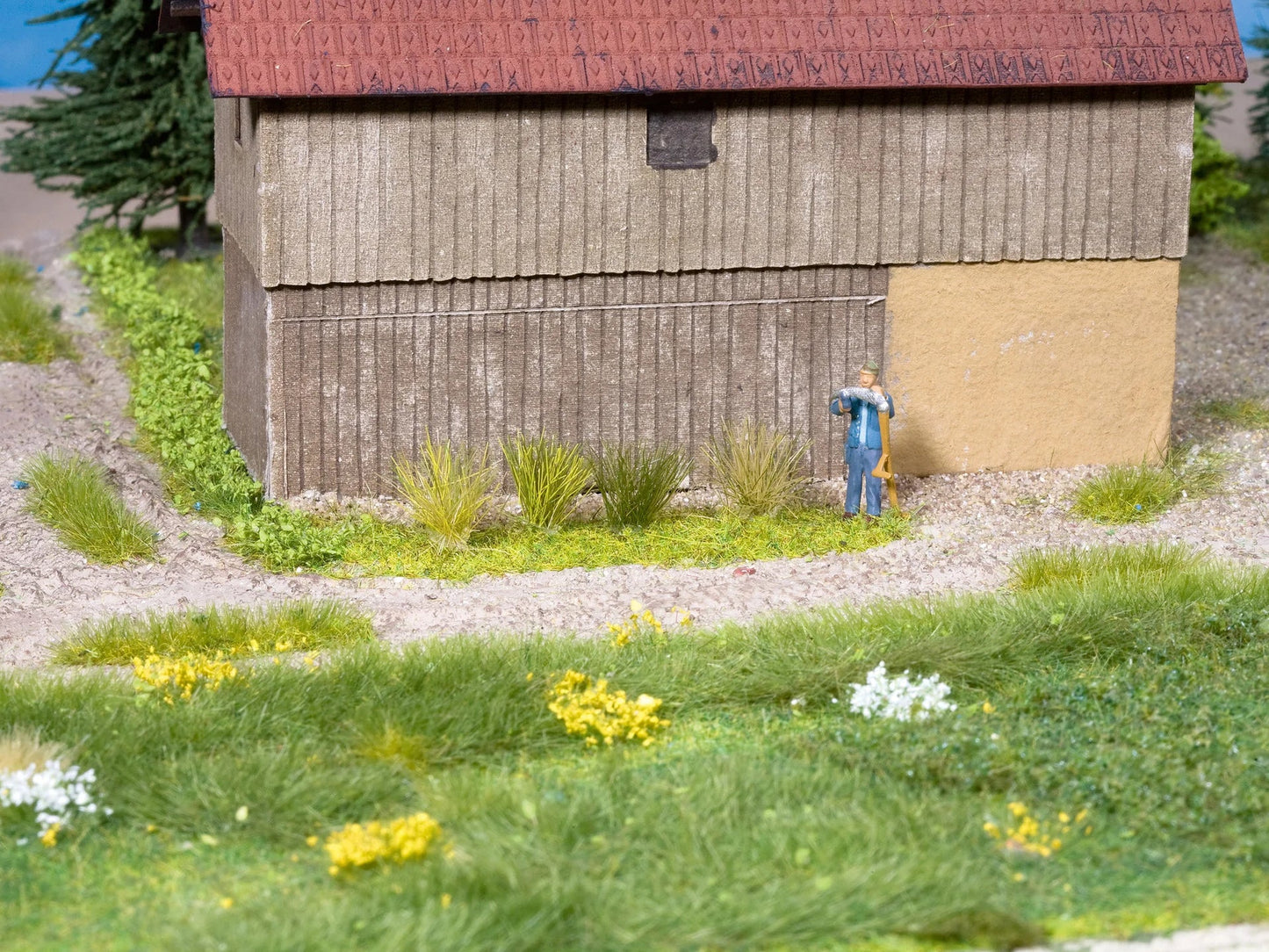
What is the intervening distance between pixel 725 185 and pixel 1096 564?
11.8 ft

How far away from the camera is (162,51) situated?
62.1 feet

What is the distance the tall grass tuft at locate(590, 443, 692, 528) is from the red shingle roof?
8.03 ft

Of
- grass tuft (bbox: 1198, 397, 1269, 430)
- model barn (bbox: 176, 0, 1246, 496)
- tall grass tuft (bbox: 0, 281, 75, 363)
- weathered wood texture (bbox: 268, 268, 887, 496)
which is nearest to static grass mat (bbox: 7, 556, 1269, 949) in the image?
weathered wood texture (bbox: 268, 268, 887, 496)

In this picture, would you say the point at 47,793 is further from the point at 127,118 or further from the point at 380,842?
the point at 127,118

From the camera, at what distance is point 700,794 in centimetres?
723

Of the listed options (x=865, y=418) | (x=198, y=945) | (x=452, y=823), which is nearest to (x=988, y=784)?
(x=452, y=823)

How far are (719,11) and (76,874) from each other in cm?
707

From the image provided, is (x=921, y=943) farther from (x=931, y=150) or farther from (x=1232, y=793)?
(x=931, y=150)

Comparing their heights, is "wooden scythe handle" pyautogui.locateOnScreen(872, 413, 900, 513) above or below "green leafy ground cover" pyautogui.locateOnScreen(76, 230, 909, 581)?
above

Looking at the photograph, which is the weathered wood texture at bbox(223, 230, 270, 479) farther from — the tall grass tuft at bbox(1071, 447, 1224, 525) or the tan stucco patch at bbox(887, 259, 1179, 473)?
the tall grass tuft at bbox(1071, 447, 1224, 525)

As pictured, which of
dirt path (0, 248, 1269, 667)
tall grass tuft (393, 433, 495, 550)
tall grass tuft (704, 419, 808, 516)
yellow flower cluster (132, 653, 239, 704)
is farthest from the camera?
tall grass tuft (704, 419, 808, 516)

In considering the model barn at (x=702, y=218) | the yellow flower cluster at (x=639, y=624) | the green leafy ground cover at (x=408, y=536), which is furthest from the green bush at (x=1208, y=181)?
the yellow flower cluster at (x=639, y=624)

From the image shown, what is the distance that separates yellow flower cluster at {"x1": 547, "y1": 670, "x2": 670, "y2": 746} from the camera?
7.84 m

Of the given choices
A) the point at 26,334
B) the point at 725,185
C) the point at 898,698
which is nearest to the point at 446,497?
the point at 725,185
